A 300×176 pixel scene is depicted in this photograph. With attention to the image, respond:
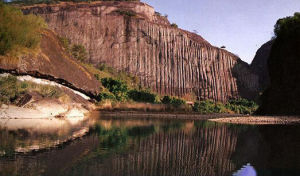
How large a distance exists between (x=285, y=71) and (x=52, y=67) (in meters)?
24.0

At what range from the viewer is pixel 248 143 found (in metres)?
9.98

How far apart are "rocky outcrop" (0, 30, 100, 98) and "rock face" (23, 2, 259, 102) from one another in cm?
2083

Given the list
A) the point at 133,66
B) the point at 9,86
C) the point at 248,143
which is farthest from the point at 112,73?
the point at 248,143

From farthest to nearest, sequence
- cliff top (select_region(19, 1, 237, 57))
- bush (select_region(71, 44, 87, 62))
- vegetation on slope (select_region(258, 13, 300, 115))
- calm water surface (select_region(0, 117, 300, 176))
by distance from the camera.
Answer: cliff top (select_region(19, 1, 237, 57)) → bush (select_region(71, 44, 87, 62)) → vegetation on slope (select_region(258, 13, 300, 115)) → calm water surface (select_region(0, 117, 300, 176))

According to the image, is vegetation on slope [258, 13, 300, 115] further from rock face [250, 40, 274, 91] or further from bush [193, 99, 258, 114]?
rock face [250, 40, 274, 91]

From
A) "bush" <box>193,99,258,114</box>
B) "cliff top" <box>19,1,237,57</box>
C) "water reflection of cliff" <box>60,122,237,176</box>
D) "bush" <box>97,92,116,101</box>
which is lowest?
"water reflection of cliff" <box>60,122,237,176</box>

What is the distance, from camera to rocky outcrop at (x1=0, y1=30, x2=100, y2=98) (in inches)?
763

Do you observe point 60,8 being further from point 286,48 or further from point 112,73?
point 286,48

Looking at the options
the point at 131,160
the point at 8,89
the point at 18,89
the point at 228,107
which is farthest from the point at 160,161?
the point at 228,107

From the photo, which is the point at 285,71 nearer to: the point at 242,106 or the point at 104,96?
the point at 242,106

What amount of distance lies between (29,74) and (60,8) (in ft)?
127

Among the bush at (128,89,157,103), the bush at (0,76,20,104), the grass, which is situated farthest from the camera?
the bush at (128,89,157,103)

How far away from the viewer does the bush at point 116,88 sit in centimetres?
3388

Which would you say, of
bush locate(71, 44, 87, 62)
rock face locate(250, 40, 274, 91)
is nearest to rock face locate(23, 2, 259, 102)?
bush locate(71, 44, 87, 62)
